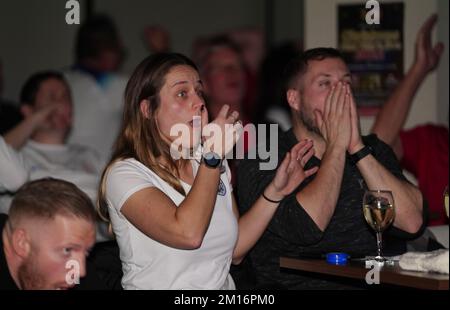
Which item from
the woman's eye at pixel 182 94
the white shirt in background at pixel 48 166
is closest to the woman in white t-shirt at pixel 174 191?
the woman's eye at pixel 182 94

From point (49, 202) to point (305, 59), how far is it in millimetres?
1394

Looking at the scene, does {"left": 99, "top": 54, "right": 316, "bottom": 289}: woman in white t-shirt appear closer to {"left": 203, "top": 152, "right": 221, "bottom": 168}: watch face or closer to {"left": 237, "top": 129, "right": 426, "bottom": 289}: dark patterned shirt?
{"left": 203, "top": 152, "right": 221, "bottom": 168}: watch face

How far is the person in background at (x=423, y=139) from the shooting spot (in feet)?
13.5

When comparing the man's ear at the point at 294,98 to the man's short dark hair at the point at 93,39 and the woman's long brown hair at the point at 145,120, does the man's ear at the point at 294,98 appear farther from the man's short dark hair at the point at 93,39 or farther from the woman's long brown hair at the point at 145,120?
the man's short dark hair at the point at 93,39

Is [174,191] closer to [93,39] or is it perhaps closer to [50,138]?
[50,138]

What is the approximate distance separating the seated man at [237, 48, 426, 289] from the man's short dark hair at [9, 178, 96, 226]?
824 millimetres

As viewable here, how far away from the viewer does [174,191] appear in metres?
2.75

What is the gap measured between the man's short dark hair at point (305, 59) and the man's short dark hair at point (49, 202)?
1258 mm

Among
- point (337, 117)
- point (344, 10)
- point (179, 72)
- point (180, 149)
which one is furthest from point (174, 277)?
point (344, 10)

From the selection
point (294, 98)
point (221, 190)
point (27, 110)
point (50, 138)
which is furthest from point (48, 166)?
point (221, 190)

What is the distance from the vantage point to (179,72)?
9.44 ft

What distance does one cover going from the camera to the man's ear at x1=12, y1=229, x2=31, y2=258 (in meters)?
2.33

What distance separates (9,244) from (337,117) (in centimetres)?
127
